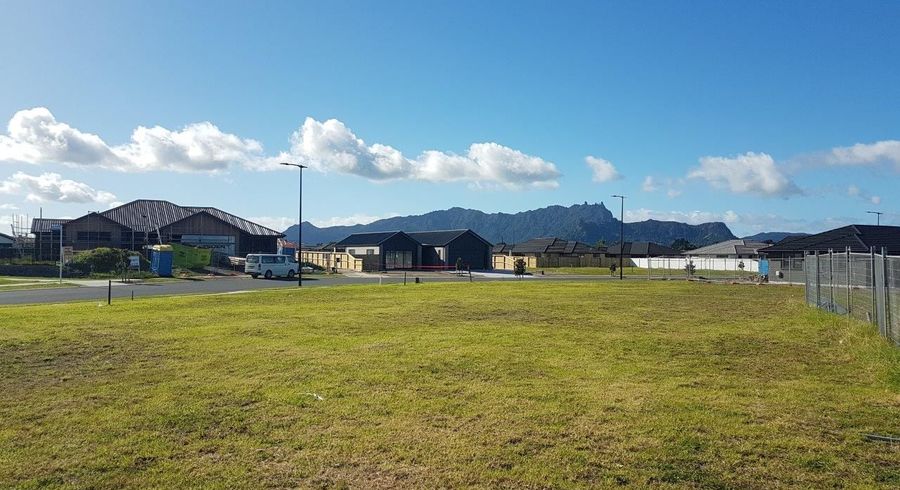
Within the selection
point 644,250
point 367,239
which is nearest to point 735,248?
point 644,250

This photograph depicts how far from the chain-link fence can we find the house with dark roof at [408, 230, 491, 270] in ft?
157

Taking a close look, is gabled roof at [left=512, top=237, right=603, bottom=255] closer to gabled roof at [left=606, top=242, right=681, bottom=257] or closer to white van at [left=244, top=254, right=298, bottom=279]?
gabled roof at [left=606, top=242, right=681, bottom=257]

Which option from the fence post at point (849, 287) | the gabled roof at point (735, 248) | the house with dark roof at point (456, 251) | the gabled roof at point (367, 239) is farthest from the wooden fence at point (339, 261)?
the gabled roof at point (735, 248)

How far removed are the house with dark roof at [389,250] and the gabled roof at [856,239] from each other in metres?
38.4

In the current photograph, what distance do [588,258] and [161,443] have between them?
88.8 m

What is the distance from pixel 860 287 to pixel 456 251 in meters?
54.7

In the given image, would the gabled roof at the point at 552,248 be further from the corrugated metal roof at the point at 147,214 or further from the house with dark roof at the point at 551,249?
the corrugated metal roof at the point at 147,214

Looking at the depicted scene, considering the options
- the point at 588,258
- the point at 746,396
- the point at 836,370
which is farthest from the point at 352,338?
the point at 588,258

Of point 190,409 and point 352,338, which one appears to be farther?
point 352,338

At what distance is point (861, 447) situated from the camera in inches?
214

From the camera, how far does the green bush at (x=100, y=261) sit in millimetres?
43562

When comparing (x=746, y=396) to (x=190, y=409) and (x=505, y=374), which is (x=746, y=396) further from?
(x=190, y=409)

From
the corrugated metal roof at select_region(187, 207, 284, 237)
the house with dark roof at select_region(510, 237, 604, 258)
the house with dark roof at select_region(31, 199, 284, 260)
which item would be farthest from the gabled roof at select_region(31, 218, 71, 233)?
the house with dark roof at select_region(510, 237, 604, 258)

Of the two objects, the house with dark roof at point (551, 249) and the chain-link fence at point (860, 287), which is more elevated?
the house with dark roof at point (551, 249)
